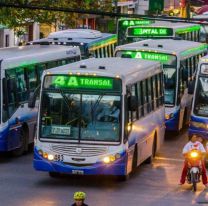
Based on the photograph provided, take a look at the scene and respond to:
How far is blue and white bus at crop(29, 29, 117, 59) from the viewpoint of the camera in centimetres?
3688

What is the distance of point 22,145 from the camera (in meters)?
27.7

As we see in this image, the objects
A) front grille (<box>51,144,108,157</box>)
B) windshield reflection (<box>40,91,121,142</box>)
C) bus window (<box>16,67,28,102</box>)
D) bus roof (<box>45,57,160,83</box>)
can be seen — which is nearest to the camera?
front grille (<box>51,144,108,157</box>)

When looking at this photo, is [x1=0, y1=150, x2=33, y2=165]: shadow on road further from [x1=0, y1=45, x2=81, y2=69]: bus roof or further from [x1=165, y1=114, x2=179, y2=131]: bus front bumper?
[x1=165, y1=114, x2=179, y2=131]: bus front bumper

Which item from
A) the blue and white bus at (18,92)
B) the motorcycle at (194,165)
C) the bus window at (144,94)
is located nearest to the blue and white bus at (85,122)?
the motorcycle at (194,165)

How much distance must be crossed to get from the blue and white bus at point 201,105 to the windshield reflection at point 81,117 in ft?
17.7

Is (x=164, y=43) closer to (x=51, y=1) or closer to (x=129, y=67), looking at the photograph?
(x=129, y=67)

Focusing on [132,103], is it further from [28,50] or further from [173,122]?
[173,122]

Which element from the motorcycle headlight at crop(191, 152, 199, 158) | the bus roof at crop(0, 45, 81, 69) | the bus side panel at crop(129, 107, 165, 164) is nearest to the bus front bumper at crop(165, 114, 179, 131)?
the bus side panel at crop(129, 107, 165, 164)

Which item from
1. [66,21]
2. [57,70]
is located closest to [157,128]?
[57,70]

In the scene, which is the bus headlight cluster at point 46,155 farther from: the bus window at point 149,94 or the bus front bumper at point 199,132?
the bus front bumper at point 199,132

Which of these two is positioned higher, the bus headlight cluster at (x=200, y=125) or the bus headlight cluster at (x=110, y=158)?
the bus headlight cluster at (x=110, y=158)

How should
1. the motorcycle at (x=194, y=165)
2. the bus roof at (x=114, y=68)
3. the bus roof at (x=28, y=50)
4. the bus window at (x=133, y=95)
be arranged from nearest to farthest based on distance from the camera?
1. the bus roof at (x=114, y=68)
2. the motorcycle at (x=194, y=165)
3. the bus window at (x=133, y=95)
4. the bus roof at (x=28, y=50)

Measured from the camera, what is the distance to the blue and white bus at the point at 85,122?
899 inches

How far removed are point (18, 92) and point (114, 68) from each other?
4245 millimetres
